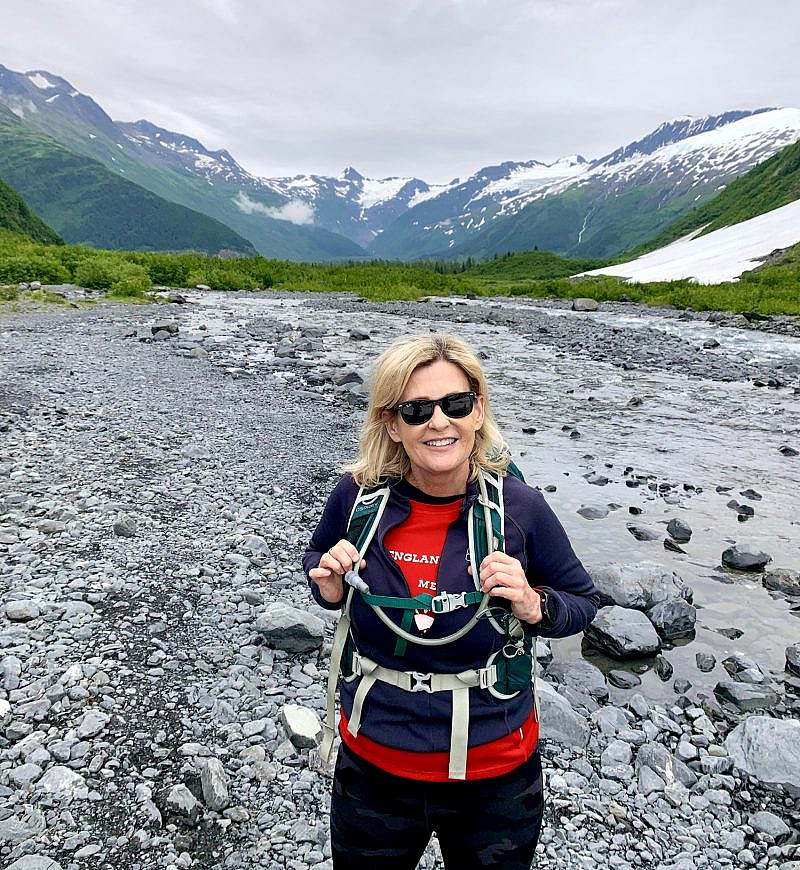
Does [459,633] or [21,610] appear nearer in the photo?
[459,633]

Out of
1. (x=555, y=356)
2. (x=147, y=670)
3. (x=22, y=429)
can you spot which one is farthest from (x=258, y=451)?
(x=555, y=356)

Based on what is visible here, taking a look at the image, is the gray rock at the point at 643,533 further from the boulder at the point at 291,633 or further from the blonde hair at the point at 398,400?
the blonde hair at the point at 398,400

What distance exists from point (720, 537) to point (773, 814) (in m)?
5.31

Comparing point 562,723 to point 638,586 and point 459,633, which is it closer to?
point 638,586

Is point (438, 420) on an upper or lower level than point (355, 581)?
upper

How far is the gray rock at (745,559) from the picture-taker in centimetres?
808

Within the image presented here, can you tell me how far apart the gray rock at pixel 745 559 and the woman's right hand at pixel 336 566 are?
22.7ft

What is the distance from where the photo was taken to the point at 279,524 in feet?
28.6

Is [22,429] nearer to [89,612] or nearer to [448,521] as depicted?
[89,612]

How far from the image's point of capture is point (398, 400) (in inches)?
130

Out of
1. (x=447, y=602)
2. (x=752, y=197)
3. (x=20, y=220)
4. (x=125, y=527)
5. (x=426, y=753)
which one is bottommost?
(x=125, y=527)

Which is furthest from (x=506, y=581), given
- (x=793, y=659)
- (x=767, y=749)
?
(x=793, y=659)

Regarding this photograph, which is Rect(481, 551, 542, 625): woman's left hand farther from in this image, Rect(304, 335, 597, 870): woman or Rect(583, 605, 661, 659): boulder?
Rect(583, 605, 661, 659): boulder

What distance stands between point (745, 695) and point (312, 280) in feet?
210
